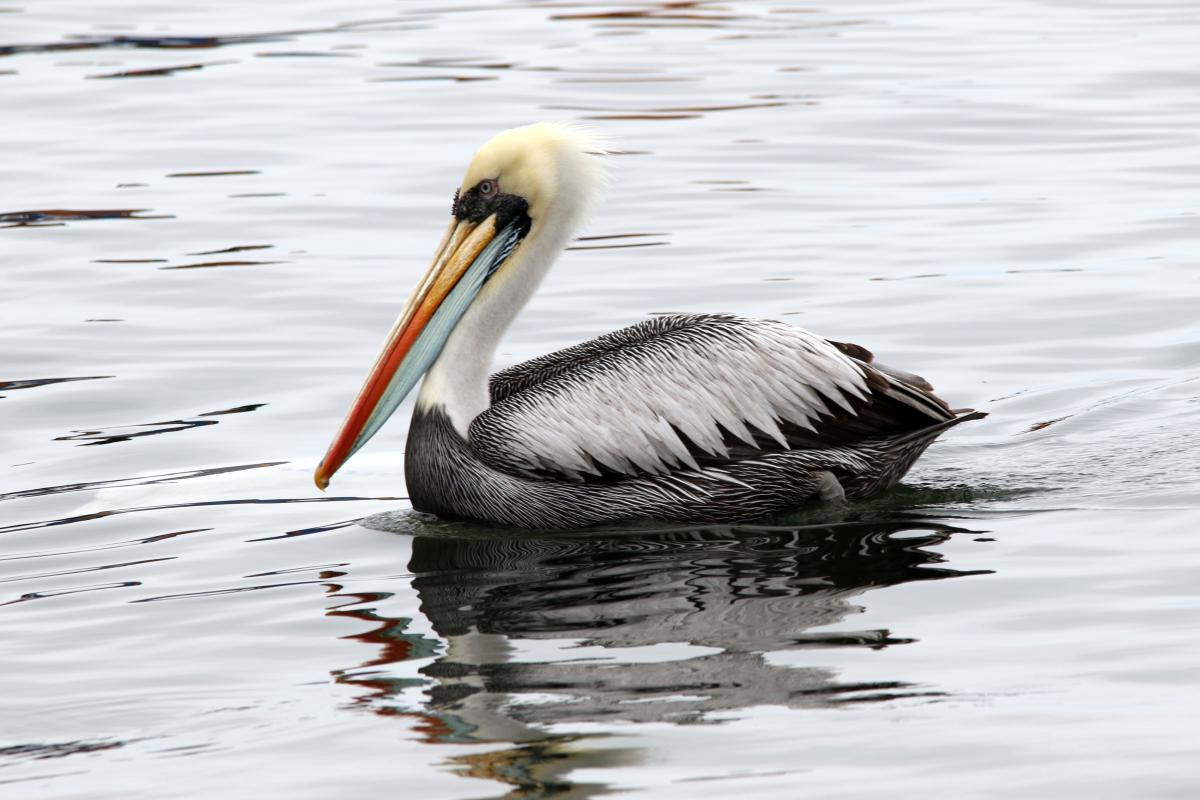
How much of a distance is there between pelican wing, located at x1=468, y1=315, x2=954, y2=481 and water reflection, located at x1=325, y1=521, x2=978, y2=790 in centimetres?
22

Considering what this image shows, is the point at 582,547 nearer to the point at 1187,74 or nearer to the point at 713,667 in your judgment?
the point at 713,667

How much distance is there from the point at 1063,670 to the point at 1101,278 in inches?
172

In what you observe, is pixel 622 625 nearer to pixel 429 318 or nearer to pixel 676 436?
pixel 676 436

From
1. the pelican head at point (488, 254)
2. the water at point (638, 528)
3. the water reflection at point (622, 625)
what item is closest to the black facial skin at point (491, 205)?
the pelican head at point (488, 254)

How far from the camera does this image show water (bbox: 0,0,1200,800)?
3723mm

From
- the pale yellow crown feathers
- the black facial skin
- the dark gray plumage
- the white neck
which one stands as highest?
the pale yellow crown feathers

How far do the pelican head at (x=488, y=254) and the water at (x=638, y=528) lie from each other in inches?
11.7

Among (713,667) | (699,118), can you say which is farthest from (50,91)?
(713,667)

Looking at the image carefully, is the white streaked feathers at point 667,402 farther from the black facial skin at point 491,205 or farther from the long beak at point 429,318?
the black facial skin at point 491,205

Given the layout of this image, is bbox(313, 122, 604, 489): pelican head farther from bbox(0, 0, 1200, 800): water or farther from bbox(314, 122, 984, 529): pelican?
bbox(0, 0, 1200, 800): water

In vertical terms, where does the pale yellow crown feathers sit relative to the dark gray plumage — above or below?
above

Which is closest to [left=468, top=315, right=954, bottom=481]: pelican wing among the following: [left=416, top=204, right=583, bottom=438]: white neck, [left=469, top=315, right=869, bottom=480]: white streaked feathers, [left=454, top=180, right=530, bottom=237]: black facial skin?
[left=469, top=315, right=869, bottom=480]: white streaked feathers

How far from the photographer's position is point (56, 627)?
15.1 ft

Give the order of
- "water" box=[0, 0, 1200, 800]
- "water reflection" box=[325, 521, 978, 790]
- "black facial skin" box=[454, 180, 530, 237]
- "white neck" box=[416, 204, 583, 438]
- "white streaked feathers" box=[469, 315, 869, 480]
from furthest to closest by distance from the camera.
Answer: "black facial skin" box=[454, 180, 530, 237] < "white neck" box=[416, 204, 583, 438] < "white streaked feathers" box=[469, 315, 869, 480] < "water reflection" box=[325, 521, 978, 790] < "water" box=[0, 0, 1200, 800]
